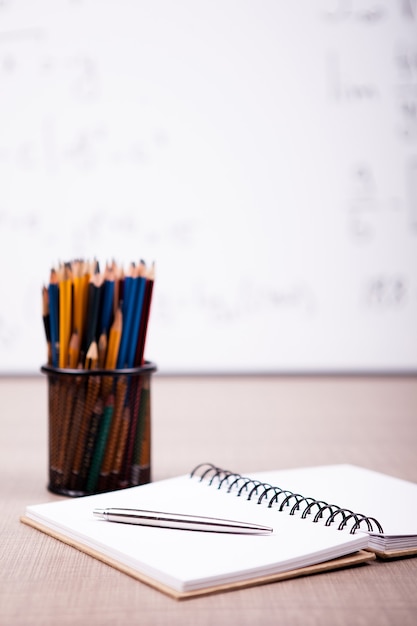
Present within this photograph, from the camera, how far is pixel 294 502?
54 cm

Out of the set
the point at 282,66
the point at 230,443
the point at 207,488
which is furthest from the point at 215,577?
the point at 282,66

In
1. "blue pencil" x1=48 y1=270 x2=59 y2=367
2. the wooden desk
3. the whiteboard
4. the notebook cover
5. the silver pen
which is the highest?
the whiteboard

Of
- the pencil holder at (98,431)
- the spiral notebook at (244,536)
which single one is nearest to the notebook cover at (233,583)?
the spiral notebook at (244,536)

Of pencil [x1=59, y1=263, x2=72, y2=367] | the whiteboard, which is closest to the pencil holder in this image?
pencil [x1=59, y1=263, x2=72, y2=367]

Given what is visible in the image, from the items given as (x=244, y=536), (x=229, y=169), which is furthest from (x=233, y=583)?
(x=229, y=169)

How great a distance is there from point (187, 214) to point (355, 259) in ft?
1.23

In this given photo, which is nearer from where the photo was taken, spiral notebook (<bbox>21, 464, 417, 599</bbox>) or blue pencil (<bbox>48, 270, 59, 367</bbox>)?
spiral notebook (<bbox>21, 464, 417, 599</bbox>)

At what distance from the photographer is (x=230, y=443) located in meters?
0.86

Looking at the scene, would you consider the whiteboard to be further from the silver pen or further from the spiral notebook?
the silver pen

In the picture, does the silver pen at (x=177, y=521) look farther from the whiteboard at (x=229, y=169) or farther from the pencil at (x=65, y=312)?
the whiteboard at (x=229, y=169)

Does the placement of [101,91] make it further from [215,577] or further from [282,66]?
[215,577]

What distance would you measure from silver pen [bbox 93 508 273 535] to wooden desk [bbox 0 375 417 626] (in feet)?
0.11

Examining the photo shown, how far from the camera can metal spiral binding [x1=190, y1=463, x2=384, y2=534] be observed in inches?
18.8

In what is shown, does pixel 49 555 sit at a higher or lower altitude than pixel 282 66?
lower
